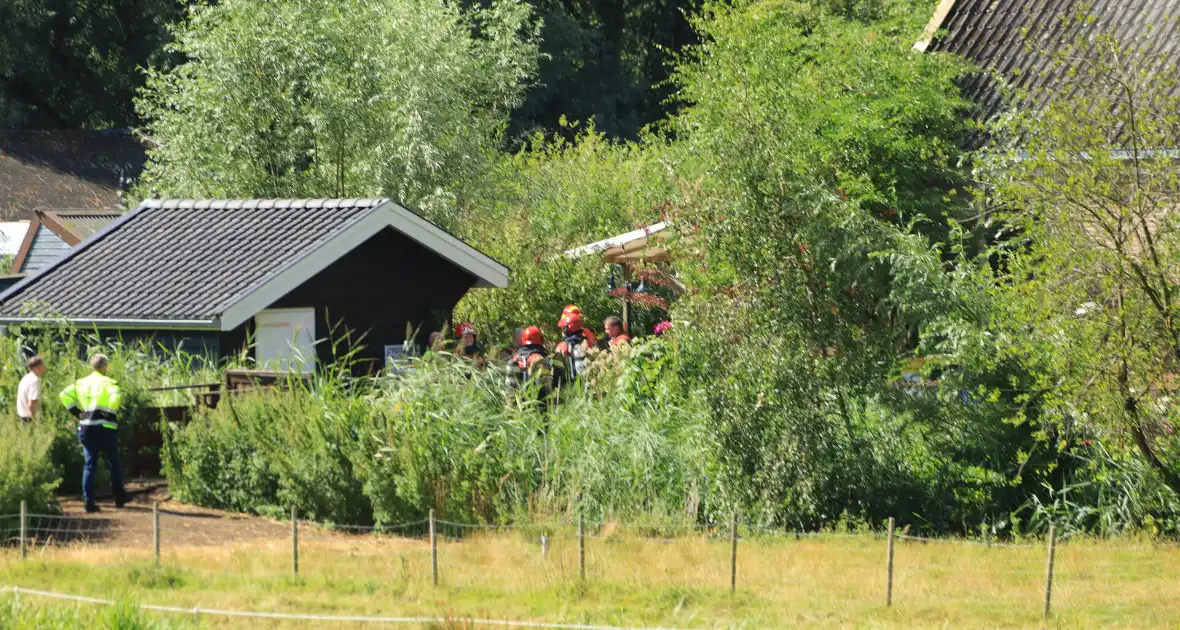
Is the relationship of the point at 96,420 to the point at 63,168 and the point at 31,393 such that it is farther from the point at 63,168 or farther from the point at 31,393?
the point at 63,168

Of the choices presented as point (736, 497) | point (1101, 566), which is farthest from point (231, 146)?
point (1101, 566)

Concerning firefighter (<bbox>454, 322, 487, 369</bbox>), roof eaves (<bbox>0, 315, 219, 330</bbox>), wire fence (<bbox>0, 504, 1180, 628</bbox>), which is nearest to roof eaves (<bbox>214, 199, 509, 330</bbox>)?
roof eaves (<bbox>0, 315, 219, 330</bbox>)

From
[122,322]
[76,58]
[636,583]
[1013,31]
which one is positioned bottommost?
[636,583]

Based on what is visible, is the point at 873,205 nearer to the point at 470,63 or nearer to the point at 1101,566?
the point at 1101,566

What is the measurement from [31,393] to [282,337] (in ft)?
12.1

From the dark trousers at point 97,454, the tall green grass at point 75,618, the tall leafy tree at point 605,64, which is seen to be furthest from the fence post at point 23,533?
the tall leafy tree at point 605,64

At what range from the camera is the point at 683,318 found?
15.9 metres

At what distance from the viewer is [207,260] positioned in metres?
20.3

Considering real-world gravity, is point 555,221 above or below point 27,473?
above

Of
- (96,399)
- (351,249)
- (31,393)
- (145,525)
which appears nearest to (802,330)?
(145,525)

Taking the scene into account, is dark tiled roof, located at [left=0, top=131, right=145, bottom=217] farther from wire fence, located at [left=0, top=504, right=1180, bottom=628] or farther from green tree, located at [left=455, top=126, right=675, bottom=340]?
wire fence, located at [left=0, top=504, right=1180, bottom=628]

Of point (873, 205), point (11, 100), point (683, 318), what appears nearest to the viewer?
point (683, 318)

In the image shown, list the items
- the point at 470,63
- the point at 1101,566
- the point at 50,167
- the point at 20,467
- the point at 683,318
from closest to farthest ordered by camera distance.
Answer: the point at 1101,566, the point at 20,467, the point at 683,318, the point at 470,63, the point at 50,167

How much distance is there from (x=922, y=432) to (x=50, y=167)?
35.1 metres
